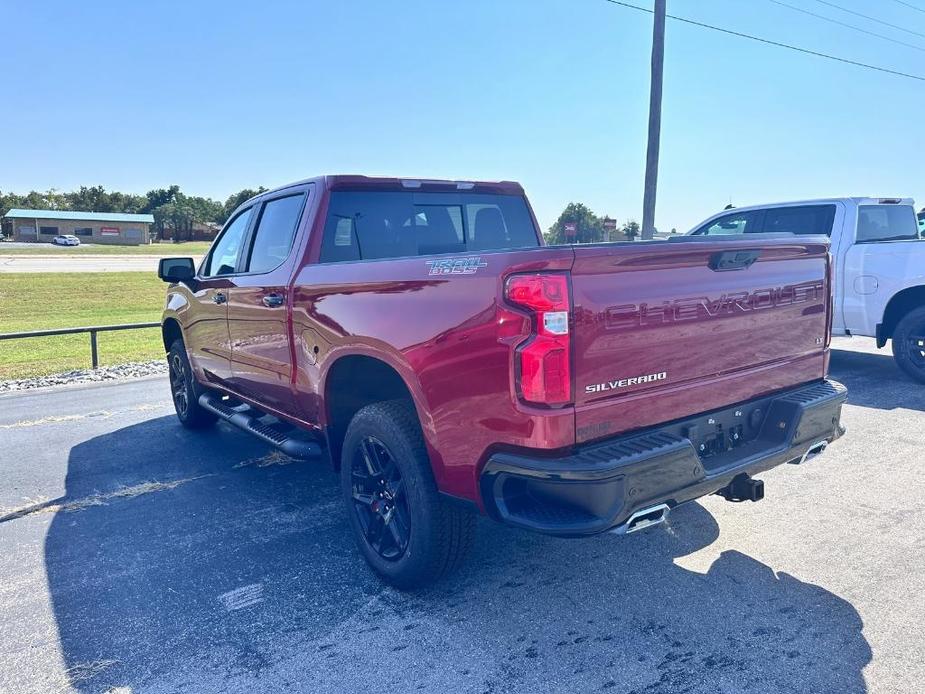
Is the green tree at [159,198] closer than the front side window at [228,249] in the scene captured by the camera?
No

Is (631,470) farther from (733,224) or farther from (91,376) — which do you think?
(91,376)

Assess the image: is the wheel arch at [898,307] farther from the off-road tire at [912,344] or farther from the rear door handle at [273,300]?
the rear door handle at [273,300]

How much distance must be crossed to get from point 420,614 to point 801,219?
7560 mm

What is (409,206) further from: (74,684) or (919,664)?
(919,664)

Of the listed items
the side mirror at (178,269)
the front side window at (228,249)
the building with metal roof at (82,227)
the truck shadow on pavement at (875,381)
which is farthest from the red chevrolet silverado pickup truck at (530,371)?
the building with metal roof at (82,227)

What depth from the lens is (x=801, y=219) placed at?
8.64 m

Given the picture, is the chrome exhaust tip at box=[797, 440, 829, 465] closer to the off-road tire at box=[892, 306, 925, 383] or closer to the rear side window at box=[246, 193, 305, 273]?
the rear side window at box=[246, 193, 305, 273]

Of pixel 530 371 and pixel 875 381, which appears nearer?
pixel 530 371

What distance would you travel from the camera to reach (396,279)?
3.16 meters

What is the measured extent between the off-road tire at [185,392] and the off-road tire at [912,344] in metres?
7.36

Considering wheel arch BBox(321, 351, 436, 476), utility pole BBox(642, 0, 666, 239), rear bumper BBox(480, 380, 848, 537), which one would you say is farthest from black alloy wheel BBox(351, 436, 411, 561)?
utility pole BBox(642, 0, 666, 239)

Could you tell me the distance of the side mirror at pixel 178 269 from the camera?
222 inches

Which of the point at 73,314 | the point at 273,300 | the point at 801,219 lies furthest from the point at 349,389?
the point at 73,314

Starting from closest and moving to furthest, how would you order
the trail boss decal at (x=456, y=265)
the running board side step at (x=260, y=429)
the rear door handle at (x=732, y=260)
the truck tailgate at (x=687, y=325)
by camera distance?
the truck tailgate at (x=687, y=325) < the trail boss decal at (x=456, y=265) < the rear door handle at (x=732, y=260) < the running board side step at (x=260, y=429)
